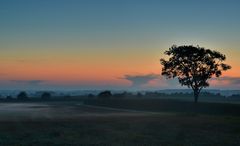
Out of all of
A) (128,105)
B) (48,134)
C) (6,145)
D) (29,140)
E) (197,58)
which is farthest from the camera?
(128,105)

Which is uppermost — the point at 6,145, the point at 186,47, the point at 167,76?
the point at 186,47

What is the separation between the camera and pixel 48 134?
1211 inches

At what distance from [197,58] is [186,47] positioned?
9.61 ft

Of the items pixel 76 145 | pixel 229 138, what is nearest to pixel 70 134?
pixel 76 145

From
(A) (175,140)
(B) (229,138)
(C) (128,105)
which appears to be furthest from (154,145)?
(C) (128,105)

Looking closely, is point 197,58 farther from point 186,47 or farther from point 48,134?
point 48,134

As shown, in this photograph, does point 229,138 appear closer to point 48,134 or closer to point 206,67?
point 48,134

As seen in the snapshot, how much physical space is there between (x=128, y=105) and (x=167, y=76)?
1193cm

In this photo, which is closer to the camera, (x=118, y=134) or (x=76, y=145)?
(x=76, y=145)

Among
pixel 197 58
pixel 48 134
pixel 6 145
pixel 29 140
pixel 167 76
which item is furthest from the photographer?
pixel 167 76

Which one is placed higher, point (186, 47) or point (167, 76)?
point (186, 47)

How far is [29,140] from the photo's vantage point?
27062 mm

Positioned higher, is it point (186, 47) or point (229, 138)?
point (186, 47)

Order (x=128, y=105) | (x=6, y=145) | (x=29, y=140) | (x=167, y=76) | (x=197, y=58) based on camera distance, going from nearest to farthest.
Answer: (x=6, y=145)
(x=29, y=140)
(x=197, y=58)
(x=167, y=76)
(x=128, y=105)
